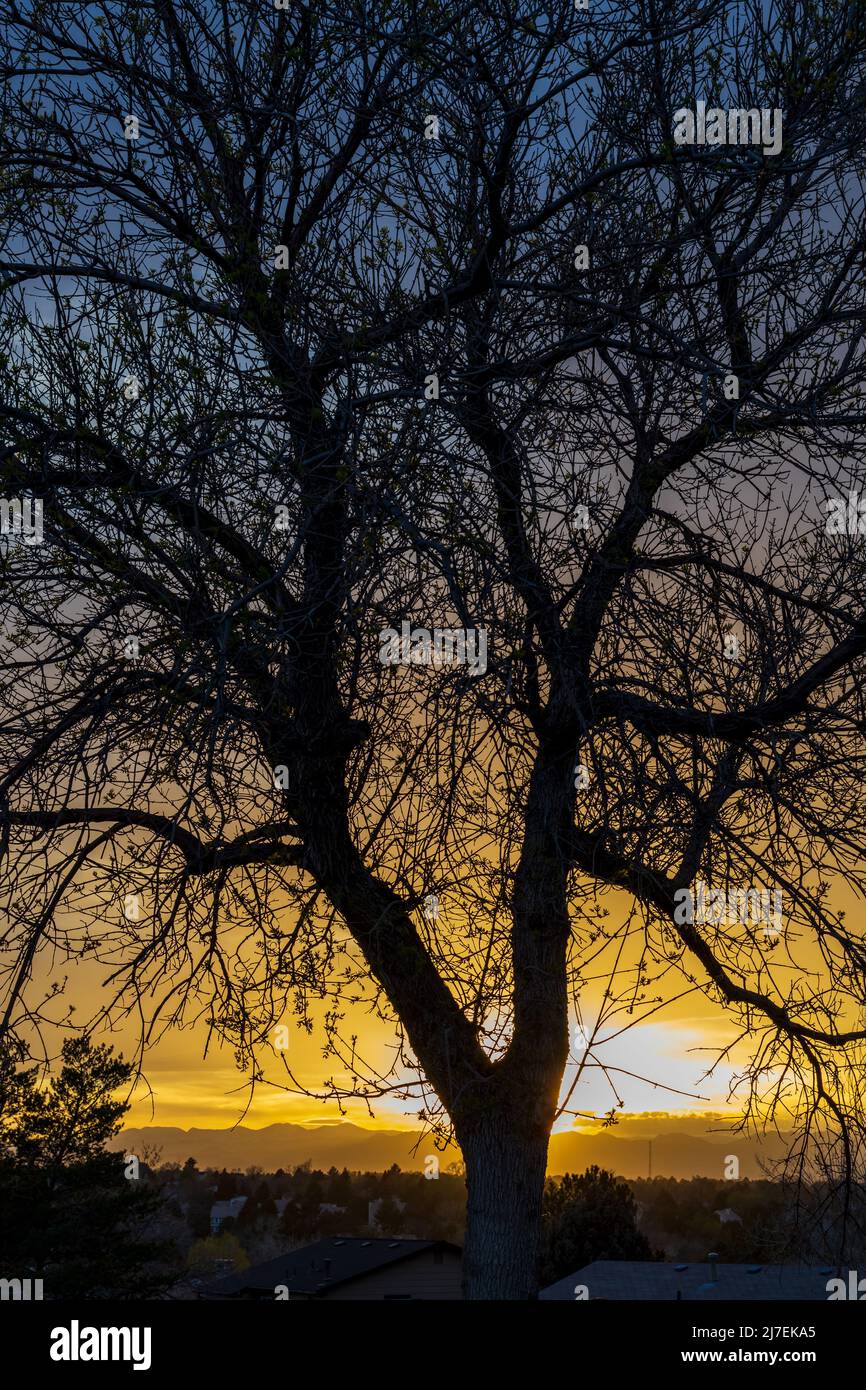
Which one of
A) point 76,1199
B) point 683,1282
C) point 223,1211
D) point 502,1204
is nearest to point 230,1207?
point 223,1211

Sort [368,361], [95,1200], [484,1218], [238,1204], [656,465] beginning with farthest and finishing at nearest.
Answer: [238,1204] < [95,1200] < [656,465] < [484,1218] < [368,361]

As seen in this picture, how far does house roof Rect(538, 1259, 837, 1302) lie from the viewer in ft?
79.0

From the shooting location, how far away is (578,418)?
711 cm

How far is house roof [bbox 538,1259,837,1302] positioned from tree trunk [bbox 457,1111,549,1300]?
17.4m

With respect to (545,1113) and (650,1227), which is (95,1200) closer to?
(545,1113)

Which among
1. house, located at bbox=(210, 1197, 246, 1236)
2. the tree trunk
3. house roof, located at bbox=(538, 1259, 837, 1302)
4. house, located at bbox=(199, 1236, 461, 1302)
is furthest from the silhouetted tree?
house, located at bbox=(210, 1197, 246, 1236)

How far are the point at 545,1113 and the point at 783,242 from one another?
5293 millimetres

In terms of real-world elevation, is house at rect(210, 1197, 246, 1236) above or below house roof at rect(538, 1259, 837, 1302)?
below

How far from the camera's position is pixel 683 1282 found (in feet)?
88.3

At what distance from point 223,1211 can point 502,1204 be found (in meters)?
52.9

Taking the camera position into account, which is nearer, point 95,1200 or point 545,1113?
point 545,1113

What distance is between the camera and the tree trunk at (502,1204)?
7055 mm

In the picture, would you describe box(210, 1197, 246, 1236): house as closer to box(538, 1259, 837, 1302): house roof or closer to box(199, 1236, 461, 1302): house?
box(199, 1236, 461, 1302): house

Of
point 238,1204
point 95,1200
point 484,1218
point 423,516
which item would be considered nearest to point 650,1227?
point 238,1204
